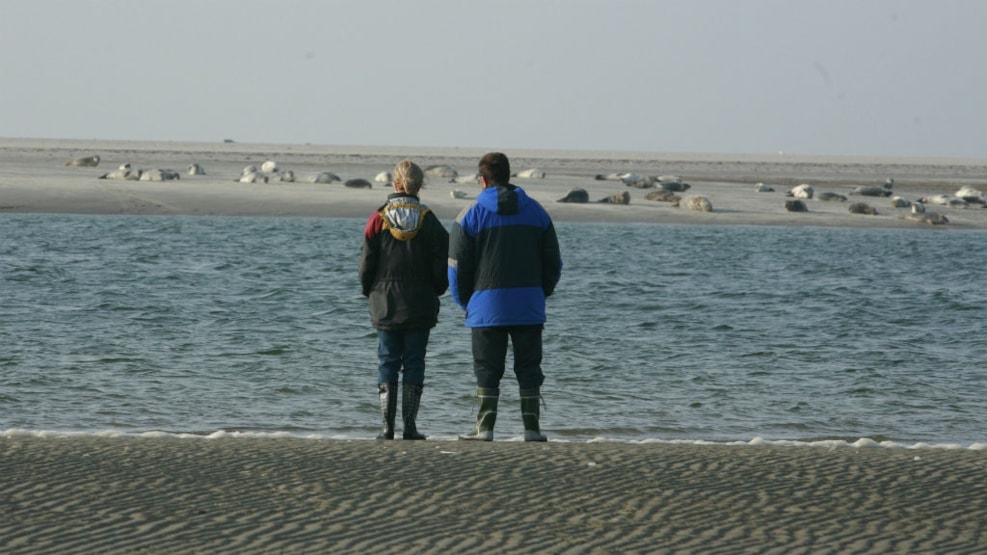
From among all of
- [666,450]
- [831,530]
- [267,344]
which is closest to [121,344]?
[267,344]

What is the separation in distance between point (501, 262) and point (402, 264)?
0.54m

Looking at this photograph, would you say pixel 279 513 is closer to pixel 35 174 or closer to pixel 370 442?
pixel 370 442

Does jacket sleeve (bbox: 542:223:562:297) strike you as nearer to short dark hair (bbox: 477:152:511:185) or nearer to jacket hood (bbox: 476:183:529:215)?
jacket hood (bbox: 476:183:529:215)

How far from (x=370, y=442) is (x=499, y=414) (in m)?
2.64

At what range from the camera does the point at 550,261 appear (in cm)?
693

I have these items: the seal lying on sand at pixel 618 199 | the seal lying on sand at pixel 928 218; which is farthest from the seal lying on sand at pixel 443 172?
the seal lying on sand at pixel 928 218

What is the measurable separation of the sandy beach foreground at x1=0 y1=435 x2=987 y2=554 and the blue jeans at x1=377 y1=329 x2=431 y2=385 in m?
0.73

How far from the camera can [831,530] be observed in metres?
4.73

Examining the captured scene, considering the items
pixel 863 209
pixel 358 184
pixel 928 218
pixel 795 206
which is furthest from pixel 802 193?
pixel 358 184

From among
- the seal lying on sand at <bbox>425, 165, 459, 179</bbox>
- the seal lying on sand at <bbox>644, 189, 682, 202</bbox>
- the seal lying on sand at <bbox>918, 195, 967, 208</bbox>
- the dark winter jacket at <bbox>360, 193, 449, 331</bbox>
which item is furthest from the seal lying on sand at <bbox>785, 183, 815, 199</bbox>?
the dark winter jacket at <bbox>360, 193, 449, 331</bbox>

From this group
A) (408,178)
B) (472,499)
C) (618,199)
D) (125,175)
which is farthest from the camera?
(125,175)

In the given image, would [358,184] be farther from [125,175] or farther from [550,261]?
[550,261]

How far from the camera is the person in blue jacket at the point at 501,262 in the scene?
268 inches

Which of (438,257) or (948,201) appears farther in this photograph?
(948,201)
